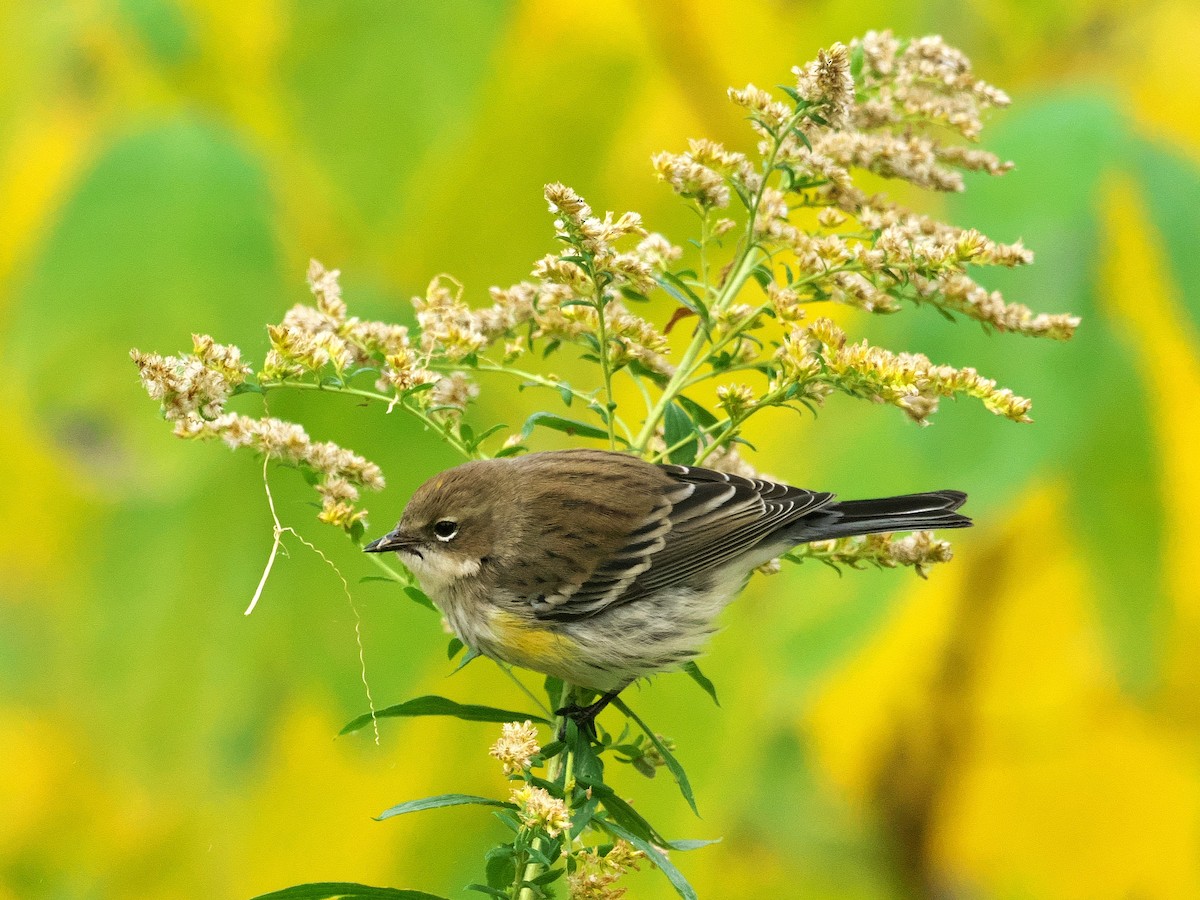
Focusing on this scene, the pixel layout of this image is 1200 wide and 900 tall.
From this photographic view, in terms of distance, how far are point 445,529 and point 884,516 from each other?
46 centimetres

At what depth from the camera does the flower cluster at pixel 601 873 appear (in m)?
0.79

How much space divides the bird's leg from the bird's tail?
268mm

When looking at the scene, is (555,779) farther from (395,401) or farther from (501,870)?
(395,401)

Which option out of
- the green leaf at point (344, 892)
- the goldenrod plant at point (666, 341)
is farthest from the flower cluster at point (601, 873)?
the green leaf at point (344, 892)

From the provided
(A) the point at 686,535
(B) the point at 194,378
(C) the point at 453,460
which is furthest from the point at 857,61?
(C) the point at 453,460

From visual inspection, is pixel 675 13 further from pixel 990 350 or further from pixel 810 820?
pixel 810 820

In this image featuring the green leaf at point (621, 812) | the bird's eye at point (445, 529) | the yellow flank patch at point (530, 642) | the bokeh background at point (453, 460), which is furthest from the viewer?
the bokeh background at point (453, 460)

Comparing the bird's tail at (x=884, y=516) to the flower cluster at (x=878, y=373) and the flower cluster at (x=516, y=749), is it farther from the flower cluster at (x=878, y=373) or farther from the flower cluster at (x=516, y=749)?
the flower cluster at (x=516, y=749)

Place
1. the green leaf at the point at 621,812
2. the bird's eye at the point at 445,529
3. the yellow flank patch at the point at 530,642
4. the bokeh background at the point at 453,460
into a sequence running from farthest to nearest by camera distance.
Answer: the bokeh background at the point at 453,460 → the bird's eye at the point at 445,529 → the yellow flank patch at the point at 530,642 → the green leaf at the point at 621,812

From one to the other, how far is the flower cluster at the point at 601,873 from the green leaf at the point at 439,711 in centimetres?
14

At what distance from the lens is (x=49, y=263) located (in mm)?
1635

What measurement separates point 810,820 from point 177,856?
1.12m

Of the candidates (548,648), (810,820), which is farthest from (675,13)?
(810,820)

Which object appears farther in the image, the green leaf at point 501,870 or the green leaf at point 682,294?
the green leaf at point 682,294
